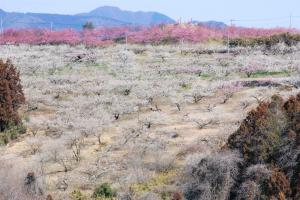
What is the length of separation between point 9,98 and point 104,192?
11694mm

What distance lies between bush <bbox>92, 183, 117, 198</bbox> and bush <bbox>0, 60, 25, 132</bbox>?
33.2 ft

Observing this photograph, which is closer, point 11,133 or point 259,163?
point 259,163

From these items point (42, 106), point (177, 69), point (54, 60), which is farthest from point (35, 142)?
point (54, 60)

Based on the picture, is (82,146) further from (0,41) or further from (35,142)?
(0,41)

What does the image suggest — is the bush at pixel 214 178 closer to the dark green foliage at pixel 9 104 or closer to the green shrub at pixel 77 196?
the green shrub at pixel 77 196

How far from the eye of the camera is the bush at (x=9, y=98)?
30141 mm

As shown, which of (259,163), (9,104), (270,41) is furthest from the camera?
(270,41)

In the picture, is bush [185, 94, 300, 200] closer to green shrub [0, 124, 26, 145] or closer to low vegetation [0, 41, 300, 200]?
low vegetation [0, 41, 300, 200]

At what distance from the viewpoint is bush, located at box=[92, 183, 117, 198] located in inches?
845

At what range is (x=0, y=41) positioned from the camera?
237 feet

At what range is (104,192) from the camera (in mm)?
21562

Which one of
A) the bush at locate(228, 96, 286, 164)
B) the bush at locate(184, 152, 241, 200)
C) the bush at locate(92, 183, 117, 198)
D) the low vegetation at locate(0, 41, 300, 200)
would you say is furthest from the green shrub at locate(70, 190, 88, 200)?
the bush at locate(228, 96, 286, 164)

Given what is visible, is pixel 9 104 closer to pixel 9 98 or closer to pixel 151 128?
pixel 9 98

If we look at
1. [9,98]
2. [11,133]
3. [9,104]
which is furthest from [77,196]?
[9,98]
